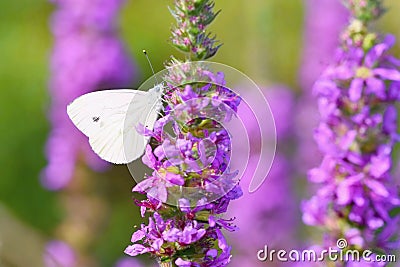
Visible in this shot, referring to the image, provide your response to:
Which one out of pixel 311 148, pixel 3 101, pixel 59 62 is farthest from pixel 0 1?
pixel 311 148

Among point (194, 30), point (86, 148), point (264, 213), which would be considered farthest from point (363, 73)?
point (86, 148)

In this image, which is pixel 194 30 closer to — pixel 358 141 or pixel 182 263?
pixel 182 263

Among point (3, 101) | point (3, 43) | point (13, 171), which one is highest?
point (3, 43)

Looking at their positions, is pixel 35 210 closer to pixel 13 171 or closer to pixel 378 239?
pixel 13 171

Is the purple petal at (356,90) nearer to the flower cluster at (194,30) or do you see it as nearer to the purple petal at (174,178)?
the flower cluster at (194,30)

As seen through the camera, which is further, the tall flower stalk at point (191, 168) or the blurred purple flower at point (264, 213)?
the blurred purple flower at point (264, 213)

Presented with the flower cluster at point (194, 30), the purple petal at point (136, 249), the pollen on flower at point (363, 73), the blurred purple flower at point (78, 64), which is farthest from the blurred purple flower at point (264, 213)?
the purple petal at point (136, 249)
